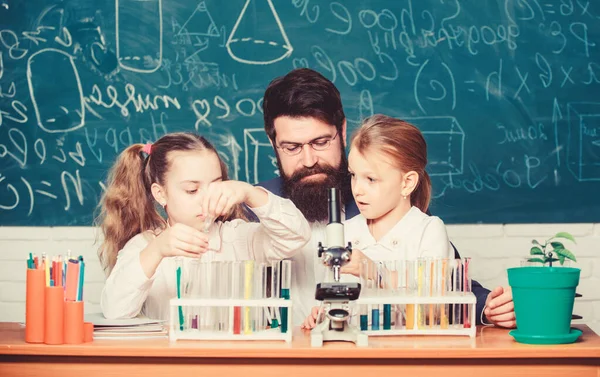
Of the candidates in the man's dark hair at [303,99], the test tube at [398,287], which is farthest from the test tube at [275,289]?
the man's dark hair at [303,99]

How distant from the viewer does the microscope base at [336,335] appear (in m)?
2.19

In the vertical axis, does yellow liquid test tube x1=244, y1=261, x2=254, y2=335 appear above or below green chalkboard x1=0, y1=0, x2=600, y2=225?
below

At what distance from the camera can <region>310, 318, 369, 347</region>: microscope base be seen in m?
2.19

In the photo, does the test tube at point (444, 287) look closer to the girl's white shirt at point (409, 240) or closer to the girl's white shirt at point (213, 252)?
the girl's white shirt at point (409, 240)

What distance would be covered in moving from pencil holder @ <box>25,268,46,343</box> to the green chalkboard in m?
1.03

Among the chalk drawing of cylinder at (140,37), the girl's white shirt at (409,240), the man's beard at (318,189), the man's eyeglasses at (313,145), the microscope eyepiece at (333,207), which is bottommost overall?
the girl's white shirt at (409,240)

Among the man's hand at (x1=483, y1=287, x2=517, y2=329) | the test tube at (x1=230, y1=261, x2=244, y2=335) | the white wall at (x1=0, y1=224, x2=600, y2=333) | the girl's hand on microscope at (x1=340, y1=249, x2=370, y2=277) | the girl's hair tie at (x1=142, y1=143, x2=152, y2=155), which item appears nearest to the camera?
the test tube at (x1=230, y1=261, x2=244, y2=335)

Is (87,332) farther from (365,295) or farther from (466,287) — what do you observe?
(466,287)

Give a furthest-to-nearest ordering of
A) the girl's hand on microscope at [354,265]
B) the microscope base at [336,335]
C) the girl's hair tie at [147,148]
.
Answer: the girl's hair tie at [147,148], the girl's hand on microscope at [354,265], the microscope base at [336,335]

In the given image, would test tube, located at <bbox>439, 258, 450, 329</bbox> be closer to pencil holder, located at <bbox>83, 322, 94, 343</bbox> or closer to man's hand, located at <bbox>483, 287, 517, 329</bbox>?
man's hand, located at <bbox>483, 287, 517, 329</bbox>

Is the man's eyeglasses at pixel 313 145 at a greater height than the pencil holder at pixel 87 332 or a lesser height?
greater

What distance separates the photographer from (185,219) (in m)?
2.97

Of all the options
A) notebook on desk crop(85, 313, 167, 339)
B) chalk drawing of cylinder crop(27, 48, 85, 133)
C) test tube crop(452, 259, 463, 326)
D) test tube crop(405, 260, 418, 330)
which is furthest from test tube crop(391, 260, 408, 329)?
chalk drawing of cylinder crop(27, 48, 85, 133)

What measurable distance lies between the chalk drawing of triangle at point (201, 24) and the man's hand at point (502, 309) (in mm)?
1557
